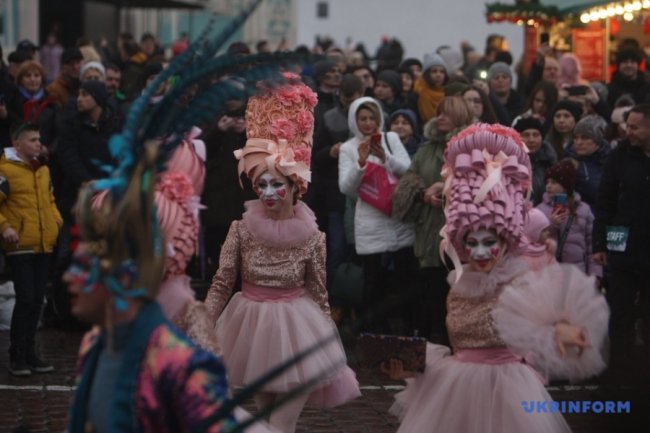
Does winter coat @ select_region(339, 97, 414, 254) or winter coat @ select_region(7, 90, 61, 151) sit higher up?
winter coat @ select_region(7, 90, 61, 151)

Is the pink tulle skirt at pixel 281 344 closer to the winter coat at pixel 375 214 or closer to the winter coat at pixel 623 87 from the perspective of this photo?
the winter coat at pixel 375 214

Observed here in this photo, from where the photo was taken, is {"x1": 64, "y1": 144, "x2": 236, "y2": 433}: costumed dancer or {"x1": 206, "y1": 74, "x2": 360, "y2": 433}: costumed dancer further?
{"x1": 206, "y1": 74, "x2": 360, "y2": 433}: costumed dancer

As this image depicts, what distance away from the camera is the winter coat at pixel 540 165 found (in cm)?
1141

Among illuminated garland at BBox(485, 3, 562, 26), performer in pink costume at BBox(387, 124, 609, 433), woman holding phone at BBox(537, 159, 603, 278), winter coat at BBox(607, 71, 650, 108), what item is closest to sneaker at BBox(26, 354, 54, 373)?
woman holding phone at BBox(537, 159, 603, 278)

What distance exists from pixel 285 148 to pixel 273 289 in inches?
32.5

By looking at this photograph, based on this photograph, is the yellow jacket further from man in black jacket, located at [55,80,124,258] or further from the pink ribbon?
the pink ribbon

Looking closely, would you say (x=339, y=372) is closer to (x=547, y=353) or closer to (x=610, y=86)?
(x=547, y=353)

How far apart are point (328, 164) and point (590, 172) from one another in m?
2.33

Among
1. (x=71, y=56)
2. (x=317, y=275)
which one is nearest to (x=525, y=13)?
(x=71, y=56)

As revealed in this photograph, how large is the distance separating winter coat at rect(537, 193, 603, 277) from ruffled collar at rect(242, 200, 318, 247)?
326 cm

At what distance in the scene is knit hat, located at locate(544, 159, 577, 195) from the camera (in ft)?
35.9

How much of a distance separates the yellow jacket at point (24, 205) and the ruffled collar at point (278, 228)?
8.14ft

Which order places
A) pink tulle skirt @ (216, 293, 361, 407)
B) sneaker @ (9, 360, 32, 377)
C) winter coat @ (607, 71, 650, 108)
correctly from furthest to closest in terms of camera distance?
winter coat @ (607, 71, 650, 108)
sneaker @ (9, 360, 32, 377)
pink tulle skirt @ (216, 293, 361, 407)

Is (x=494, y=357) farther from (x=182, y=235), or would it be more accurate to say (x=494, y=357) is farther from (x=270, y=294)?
(x=182, y=235)
